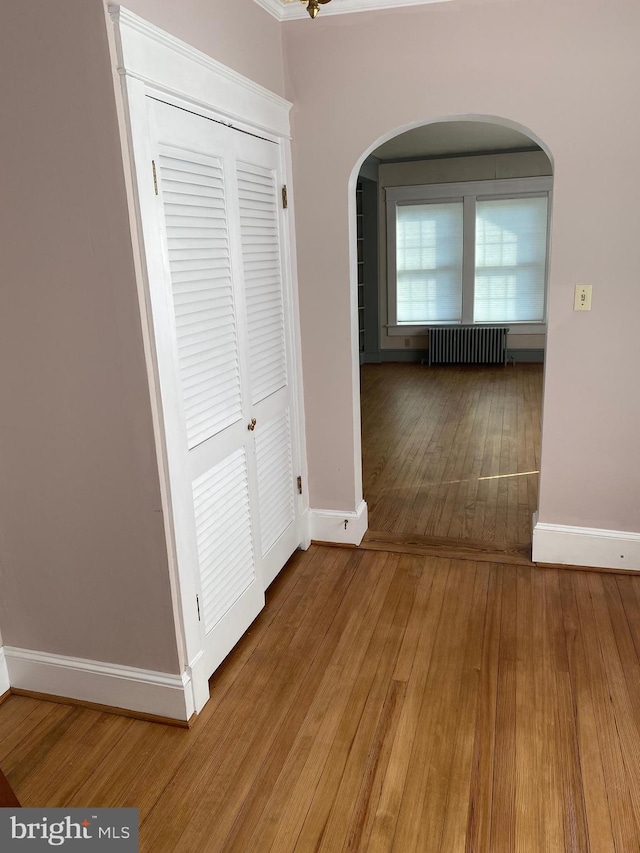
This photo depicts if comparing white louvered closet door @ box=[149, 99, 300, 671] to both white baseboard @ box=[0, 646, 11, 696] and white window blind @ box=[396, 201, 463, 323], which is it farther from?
white window blind @ box=[396, 201, 463, 323]

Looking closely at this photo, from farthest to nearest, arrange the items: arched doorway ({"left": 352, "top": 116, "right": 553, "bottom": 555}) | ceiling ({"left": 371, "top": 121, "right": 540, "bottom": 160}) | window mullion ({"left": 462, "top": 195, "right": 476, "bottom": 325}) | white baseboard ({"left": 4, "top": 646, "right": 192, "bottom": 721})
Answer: window mullion ({"left": 462, "top": 195, "right": 476, "bottom": 325}), arched doorway ({"left": 352, "top": 116, "right": 553, "bottom": 555}), ceiling ({"left": 371, "top": 121, "right": 540, "bottom": 160}), white baseboard ({"left": 4, "top": 646, "right": 192, "bottom": 721})

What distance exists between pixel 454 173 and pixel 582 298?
6.25m

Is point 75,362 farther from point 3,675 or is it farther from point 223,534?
point 3,675

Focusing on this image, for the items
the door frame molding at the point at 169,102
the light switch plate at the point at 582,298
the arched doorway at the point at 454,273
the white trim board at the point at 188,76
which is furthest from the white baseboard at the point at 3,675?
the arched doorway at the point at 454,273

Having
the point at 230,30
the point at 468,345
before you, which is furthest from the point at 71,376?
the point at 468,345

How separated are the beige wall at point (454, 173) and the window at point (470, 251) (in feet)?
0.31

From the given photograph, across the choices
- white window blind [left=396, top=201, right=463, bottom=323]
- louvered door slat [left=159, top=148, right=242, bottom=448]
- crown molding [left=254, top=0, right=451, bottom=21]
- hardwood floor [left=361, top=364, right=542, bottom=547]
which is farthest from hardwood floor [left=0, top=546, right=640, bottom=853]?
white window blind [left=396, top=201, right=463, bottom=323]

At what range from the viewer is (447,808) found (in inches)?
76.0

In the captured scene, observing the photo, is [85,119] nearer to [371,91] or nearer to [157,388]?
[157,388]

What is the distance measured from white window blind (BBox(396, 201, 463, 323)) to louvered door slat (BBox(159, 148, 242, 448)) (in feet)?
22.3

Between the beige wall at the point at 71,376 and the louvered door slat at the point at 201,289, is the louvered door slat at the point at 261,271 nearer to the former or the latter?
the louvered door slat at the point at 201,289

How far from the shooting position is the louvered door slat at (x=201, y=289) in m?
2.18

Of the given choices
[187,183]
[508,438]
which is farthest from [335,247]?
[508,438]

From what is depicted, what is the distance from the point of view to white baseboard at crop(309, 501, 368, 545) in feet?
11.8
